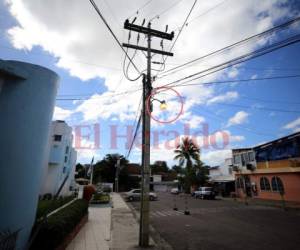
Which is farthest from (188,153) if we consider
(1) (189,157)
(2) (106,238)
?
(2) (106,238)

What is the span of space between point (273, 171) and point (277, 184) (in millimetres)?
1367

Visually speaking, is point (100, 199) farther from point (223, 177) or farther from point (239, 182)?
point (223, 177)

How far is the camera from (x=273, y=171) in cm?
2417

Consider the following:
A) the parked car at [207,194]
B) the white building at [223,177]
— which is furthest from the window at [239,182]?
the parked car at [207,194]

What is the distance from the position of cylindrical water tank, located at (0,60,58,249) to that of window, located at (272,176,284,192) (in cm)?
2437

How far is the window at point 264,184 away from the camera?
25.3 metres

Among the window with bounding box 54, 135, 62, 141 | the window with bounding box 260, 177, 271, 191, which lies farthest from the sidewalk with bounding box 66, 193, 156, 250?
the window with bounding box 260, 177, 271, 191

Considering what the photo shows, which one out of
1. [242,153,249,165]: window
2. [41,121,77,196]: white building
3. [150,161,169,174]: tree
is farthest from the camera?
[150,161,169,174]: tree

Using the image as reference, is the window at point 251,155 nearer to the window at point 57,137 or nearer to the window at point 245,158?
the window at point 245,158

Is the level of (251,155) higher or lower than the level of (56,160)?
higher

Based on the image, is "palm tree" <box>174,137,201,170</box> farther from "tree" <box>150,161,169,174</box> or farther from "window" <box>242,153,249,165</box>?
"tree" <box>150,161,169,174</box>

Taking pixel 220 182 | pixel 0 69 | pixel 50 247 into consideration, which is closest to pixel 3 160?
pixel 0 69

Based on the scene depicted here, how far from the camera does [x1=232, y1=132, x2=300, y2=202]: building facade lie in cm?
2176

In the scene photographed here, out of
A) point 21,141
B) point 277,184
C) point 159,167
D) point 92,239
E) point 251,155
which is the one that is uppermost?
point 159,167
